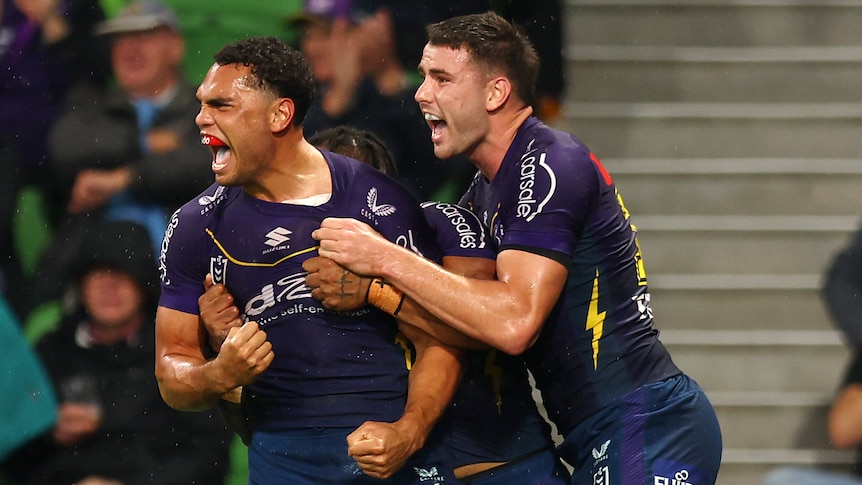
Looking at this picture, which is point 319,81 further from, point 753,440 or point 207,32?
point 753,440

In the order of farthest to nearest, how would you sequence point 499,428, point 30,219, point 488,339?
point 30,219, point 499,428, point 488,339

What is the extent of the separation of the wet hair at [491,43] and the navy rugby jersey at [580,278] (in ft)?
0.74

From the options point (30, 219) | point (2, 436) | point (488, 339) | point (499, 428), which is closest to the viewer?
point (488, 339)

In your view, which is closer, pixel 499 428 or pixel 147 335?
pixel 499 428

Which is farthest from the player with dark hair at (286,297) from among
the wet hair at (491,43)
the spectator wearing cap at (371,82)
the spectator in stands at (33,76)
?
the spectator in stands at (33,76)

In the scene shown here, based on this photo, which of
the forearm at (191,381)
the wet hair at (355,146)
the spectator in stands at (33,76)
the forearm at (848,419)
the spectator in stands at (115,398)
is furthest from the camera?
the spectator in stands at (33,76)

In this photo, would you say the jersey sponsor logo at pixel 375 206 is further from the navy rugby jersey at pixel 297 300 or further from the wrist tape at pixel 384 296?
the wrist tape at pixel 384 296

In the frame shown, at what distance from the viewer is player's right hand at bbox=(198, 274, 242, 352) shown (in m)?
3.63

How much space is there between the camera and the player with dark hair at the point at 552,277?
363cm

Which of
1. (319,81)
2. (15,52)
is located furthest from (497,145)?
(15,52)

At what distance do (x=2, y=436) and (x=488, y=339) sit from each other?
3088 millimetres

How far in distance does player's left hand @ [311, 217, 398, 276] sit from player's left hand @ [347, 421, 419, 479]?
42 cm

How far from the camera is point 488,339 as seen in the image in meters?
3.63

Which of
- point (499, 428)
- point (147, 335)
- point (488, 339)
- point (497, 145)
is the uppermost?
point (497, 145)
